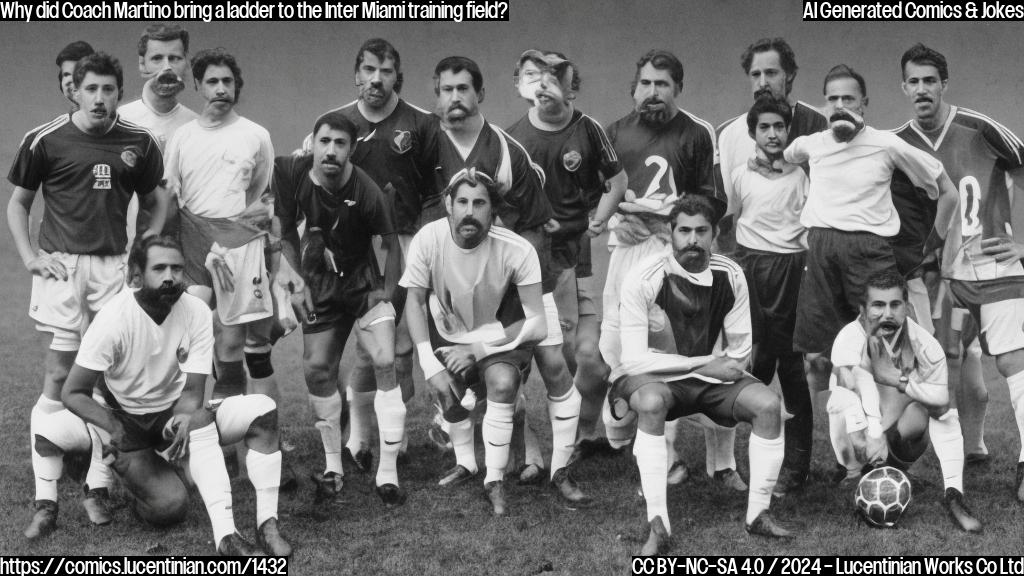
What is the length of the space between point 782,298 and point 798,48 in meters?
5.60

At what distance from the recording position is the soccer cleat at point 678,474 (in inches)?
253

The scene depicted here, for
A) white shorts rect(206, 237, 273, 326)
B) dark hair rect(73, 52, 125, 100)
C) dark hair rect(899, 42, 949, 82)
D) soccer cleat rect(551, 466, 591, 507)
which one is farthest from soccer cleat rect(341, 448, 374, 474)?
dark hair rect(899, 42, 949, 82)

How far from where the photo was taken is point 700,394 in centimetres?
567

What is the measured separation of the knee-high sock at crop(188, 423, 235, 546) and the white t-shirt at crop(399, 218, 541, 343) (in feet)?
3.89

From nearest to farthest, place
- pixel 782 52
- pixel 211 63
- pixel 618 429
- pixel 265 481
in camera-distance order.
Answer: pixel 265 481
pixel 211 63
pixel 618 429
pixel 782 52

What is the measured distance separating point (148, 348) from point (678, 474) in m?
2.62

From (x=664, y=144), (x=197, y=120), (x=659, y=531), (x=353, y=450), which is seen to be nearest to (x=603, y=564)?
(x=659, y=531)

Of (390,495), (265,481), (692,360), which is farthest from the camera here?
(390,495)

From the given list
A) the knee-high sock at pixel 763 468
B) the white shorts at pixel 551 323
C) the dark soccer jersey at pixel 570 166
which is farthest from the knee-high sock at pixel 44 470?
the knee-high sock at pixel 763 468

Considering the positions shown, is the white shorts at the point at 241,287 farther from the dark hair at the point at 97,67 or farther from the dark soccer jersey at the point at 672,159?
the dark soccer jersey at the point at 672,159

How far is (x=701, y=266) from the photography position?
5.79m

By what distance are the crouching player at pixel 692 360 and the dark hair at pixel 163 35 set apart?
2.75 metres

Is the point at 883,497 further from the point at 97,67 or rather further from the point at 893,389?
the point at 97,67

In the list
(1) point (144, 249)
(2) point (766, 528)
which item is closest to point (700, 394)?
(2) point (766, 528)
